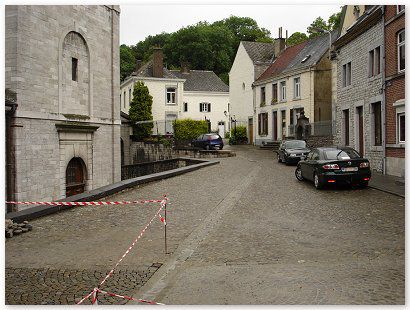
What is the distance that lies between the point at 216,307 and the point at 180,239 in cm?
371

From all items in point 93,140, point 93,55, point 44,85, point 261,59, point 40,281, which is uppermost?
point 261,59

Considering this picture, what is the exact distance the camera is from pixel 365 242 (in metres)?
8.27

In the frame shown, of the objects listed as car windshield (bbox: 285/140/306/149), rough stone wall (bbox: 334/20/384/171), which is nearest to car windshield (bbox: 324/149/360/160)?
rough stone wall (bbox: 334/20/384/171)

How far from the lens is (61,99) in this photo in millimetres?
18344

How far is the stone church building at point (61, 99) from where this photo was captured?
52.1 ft

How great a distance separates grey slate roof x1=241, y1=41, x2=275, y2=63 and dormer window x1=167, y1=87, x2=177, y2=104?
9.24 metres

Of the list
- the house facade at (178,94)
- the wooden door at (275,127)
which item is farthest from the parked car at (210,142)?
the house facade at (178,94)

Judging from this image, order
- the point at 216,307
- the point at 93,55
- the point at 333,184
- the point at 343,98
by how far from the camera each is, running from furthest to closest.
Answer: the point at 343,98 < the point at 93,55 < the point at 333,184 < the point at 216,307

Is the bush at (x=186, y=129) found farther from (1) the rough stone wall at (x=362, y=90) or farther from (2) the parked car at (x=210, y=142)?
(1) the rough stone wall at (x=362, y=90)

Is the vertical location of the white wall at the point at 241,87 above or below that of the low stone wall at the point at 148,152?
above

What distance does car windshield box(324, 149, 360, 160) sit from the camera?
15352mm

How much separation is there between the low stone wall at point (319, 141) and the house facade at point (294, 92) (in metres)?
0.74

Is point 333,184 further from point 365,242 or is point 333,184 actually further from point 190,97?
point 190,97

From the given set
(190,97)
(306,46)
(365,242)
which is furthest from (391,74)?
(190,97)
